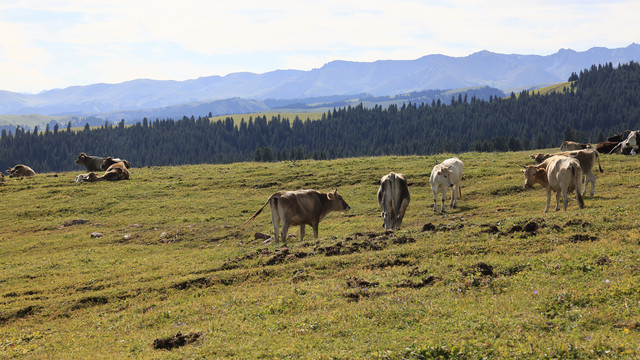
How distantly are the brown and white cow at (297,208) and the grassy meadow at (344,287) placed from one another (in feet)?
4.08

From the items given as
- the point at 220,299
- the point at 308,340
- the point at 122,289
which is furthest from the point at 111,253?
the point at 308,340

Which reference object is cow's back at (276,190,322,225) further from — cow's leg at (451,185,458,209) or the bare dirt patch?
the bare dirt patch

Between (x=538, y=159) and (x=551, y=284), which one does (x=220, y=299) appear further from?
(x=538, y=159)

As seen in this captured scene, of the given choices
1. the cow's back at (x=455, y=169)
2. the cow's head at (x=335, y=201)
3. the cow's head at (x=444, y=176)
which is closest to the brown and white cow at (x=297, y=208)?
the cow's head at (x=335, y=201)

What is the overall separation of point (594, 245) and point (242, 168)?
36455 millimetres

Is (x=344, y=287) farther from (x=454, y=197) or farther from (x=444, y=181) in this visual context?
(x=454, y=197)

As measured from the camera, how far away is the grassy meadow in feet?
33.4

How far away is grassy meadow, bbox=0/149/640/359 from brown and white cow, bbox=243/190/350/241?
1.24 m

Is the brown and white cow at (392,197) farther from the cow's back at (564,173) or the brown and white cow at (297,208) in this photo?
the cow's back at (564,173)

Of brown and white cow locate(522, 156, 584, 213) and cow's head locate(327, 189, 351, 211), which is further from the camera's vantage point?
cow's head locate(327, 189, 351, 211)

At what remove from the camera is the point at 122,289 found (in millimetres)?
16766

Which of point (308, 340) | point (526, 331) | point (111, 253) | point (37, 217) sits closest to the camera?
point (526, 331)

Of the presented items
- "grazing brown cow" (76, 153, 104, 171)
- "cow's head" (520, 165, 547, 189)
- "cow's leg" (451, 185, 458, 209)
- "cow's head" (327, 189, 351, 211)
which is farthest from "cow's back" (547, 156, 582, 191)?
"grazing brown cow" (76, 153, 104, 171)

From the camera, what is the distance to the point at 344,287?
555 inches
